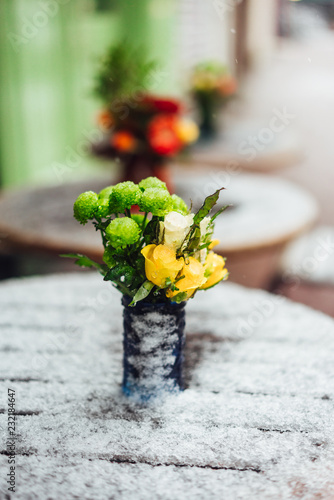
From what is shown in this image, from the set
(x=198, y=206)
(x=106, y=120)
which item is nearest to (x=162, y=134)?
(x=106, y=120)

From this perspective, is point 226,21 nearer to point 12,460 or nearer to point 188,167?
point 188,167

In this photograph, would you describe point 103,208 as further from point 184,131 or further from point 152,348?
point 184,131

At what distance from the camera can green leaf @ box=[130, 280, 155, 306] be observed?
0.82 meters

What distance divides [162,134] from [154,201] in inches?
45.2

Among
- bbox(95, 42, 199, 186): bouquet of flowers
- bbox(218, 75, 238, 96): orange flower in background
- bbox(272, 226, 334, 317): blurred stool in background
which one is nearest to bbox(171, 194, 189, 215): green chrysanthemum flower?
bbox(95, 42, 199, 186): bouquet of flowers

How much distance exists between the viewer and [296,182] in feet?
16.9

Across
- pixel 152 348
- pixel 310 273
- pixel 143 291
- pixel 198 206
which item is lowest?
pixel 310 273

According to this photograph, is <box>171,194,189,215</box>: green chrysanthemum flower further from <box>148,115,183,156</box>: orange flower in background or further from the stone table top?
<box>148,115,183,156</box>: orange flower in background

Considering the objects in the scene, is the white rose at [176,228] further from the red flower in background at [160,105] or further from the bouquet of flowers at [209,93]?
the bouquet of flowers at [209,93]

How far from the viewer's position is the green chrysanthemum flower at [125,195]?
2.63ft

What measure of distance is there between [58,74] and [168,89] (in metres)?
2.52

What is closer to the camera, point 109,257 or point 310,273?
point 109,257

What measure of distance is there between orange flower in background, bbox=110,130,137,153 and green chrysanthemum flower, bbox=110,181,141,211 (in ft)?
3.74

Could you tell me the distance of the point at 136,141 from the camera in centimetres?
192
